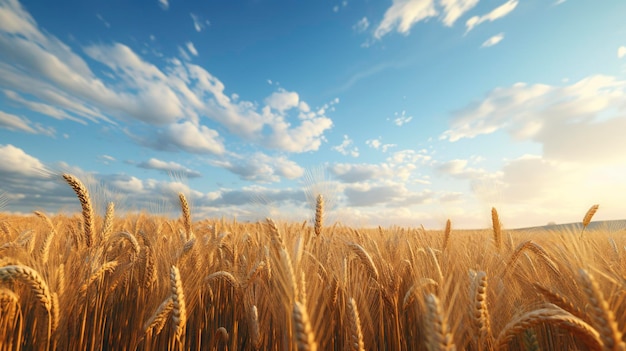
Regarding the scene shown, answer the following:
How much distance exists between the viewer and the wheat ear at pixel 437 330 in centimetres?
101

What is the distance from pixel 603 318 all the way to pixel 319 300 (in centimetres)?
132

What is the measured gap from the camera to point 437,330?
1030 millimetres

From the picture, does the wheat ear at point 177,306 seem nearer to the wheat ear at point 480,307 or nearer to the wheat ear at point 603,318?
the wheat ear at point 480,307

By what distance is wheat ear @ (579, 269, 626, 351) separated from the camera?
3.35 feet

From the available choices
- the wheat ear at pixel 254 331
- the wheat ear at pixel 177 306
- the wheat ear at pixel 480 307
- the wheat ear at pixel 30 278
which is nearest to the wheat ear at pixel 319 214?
the wheat ear at pixel 254 331

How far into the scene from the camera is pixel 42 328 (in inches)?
66.7

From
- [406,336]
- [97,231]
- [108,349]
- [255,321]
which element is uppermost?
[97,231]

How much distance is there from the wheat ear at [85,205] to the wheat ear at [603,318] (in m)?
3.22

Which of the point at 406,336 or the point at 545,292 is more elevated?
the point at 545,292

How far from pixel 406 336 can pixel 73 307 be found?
2294 mm

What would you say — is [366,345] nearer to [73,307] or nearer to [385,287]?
[385,287]

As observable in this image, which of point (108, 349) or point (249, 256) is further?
point (249, 256)

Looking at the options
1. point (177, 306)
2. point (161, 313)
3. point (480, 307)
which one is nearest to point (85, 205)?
point (161, 313)

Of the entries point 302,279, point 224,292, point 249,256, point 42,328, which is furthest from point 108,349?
point 302,279
